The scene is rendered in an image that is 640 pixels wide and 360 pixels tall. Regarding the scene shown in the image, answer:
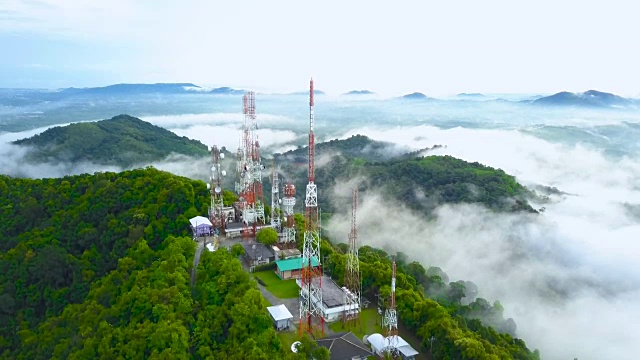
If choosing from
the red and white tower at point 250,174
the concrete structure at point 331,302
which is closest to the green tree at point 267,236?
the red and white tower at point 250,174

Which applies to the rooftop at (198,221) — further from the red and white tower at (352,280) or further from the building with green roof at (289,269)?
the red and white tower at (352,280)

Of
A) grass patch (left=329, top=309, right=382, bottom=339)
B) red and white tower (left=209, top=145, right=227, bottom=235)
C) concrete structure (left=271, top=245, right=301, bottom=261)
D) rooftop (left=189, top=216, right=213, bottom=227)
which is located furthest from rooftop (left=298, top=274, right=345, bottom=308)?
red and white tower (left=209, top=145, right=227, bottom=235)

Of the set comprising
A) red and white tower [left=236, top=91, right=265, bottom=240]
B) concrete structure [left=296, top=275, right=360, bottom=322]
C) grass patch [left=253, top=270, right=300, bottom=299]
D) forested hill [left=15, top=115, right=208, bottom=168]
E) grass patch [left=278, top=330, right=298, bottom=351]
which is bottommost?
forested hill [left=15, top=115, right=208, bottom=168]

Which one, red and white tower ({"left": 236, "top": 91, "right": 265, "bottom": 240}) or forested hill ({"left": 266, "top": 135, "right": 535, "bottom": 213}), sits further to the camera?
forested hill ({"left": 266, "top": 135, "right": 535, "bottom": 213})

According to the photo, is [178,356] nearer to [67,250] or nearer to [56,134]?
[67,250]

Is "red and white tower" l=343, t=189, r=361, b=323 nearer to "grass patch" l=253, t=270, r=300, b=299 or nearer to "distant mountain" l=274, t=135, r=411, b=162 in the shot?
"grass patch" l=253, t=270, r=300, b=299
